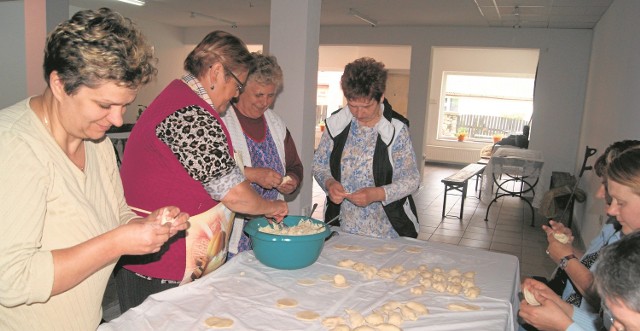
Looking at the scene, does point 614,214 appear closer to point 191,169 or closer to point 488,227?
point 191,169

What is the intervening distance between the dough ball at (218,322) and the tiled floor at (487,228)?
2180 millimetres

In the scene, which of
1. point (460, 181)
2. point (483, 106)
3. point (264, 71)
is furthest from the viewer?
point (483, 106)

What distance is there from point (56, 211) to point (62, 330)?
293 mm

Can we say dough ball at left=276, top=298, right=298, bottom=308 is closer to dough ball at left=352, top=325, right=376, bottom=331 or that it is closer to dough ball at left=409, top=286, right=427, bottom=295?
dough ball at left=352, top=325, right=376, bottom=331

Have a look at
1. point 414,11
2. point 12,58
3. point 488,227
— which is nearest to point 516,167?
point 488,227

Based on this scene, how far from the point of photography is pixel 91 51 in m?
0.93

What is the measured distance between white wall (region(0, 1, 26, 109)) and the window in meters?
9.19

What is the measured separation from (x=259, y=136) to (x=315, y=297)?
3.12 ft

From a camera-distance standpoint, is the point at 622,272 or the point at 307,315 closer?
the point at 622,272

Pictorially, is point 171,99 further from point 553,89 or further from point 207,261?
point 553,89

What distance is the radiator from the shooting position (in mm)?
11312

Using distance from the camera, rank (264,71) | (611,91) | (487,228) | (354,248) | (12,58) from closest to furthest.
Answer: (354,248) < (264,71) < (611,91) < (487,228) < (12,58)

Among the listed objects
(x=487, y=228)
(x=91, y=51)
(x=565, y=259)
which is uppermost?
(x=91, y=51)

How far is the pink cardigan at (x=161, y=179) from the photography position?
4.51 feet
